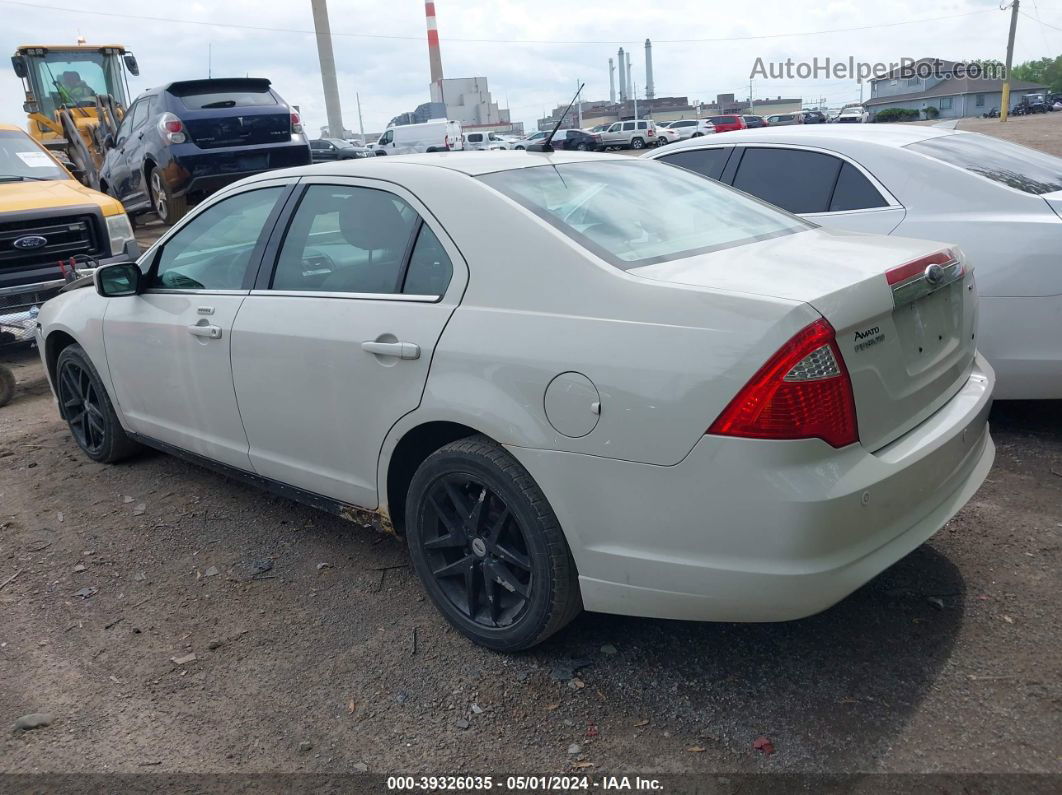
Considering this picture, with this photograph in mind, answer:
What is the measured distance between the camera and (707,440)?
7.84 feet

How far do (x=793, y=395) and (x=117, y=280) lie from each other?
3.33 metres

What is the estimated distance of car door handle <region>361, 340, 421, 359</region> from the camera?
301 cm

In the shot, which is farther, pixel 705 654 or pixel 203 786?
pixel 705 654

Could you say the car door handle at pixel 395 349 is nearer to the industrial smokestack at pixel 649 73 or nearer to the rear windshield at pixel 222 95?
the rear windshield at pixel 222 95

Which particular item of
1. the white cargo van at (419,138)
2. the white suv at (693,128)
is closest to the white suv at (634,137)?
the white suv at (693,128)

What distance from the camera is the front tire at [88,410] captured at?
490cm

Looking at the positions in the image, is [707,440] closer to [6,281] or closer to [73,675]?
[73,675]

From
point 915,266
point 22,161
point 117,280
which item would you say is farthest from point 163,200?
point 915,266

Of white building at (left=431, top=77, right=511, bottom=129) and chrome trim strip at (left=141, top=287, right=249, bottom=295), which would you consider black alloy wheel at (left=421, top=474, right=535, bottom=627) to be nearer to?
chrome trim strip at (left=141, top=287, right=249, bottom=295)

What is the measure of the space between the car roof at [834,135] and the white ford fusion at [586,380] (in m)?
1.78

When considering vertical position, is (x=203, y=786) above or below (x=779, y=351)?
below

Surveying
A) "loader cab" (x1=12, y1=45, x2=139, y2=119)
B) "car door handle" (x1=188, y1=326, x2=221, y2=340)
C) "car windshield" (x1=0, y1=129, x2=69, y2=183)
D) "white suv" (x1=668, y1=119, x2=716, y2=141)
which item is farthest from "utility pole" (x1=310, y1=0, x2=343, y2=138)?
"car door handle" (x1=188, y1=326, x2=221, y2=340)

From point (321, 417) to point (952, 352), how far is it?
2.24m

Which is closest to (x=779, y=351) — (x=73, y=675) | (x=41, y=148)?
(x=73, y=675)
